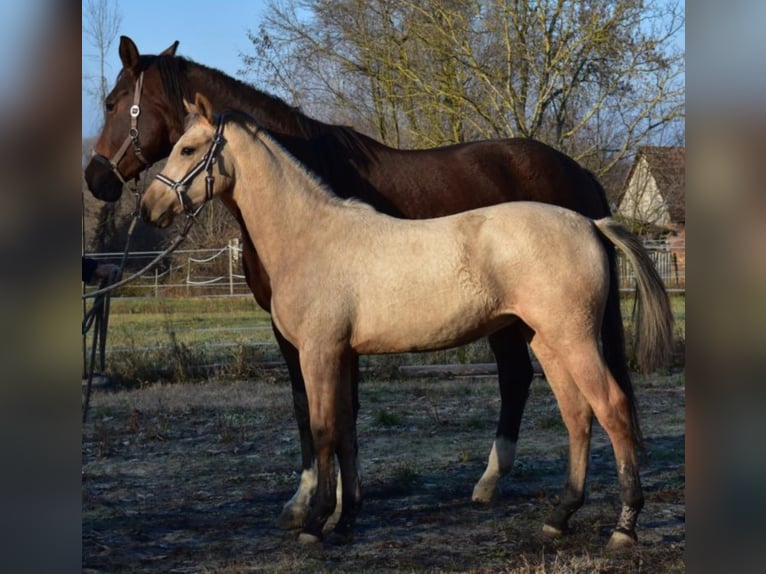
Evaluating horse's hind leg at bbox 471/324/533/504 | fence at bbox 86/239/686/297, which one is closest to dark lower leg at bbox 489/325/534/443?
horse's hind leg at bbox 471/324/533/504

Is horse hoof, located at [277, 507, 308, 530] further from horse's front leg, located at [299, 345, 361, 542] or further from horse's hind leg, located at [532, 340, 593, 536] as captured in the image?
horse's hind leg, located at [532, 340, 593, 536]

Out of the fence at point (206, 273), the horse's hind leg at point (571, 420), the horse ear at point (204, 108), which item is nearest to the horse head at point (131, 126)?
the horse ear at point (204, 108)

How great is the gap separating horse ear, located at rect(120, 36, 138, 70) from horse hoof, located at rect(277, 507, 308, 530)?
2.65 metres

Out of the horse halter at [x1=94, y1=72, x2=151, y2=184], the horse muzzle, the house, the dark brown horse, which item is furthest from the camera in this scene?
the house

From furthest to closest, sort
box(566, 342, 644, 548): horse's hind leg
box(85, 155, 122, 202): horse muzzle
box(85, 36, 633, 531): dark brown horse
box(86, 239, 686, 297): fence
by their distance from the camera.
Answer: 1. box(86, 239, 686, 297): fence
2. box(85, 155, 122, 202): horse muzzle
3. box(85, 36, 633, 531): dark brown horse
4. box(566, 342, 644, 548): horse's hind leg

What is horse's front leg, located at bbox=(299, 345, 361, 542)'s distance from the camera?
12.9 feet

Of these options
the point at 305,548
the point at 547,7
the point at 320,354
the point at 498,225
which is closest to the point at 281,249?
the point at 320,354

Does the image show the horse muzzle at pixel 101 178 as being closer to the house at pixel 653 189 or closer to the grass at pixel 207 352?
the grass at pixel 207 352

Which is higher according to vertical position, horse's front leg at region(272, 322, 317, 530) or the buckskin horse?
the buckskin horse

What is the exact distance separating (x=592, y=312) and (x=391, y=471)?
7.89 ft

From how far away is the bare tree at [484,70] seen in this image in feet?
31.5

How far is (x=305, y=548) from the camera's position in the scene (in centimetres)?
413

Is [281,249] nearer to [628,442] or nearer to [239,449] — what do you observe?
[628,442]

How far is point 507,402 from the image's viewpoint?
5.30m
